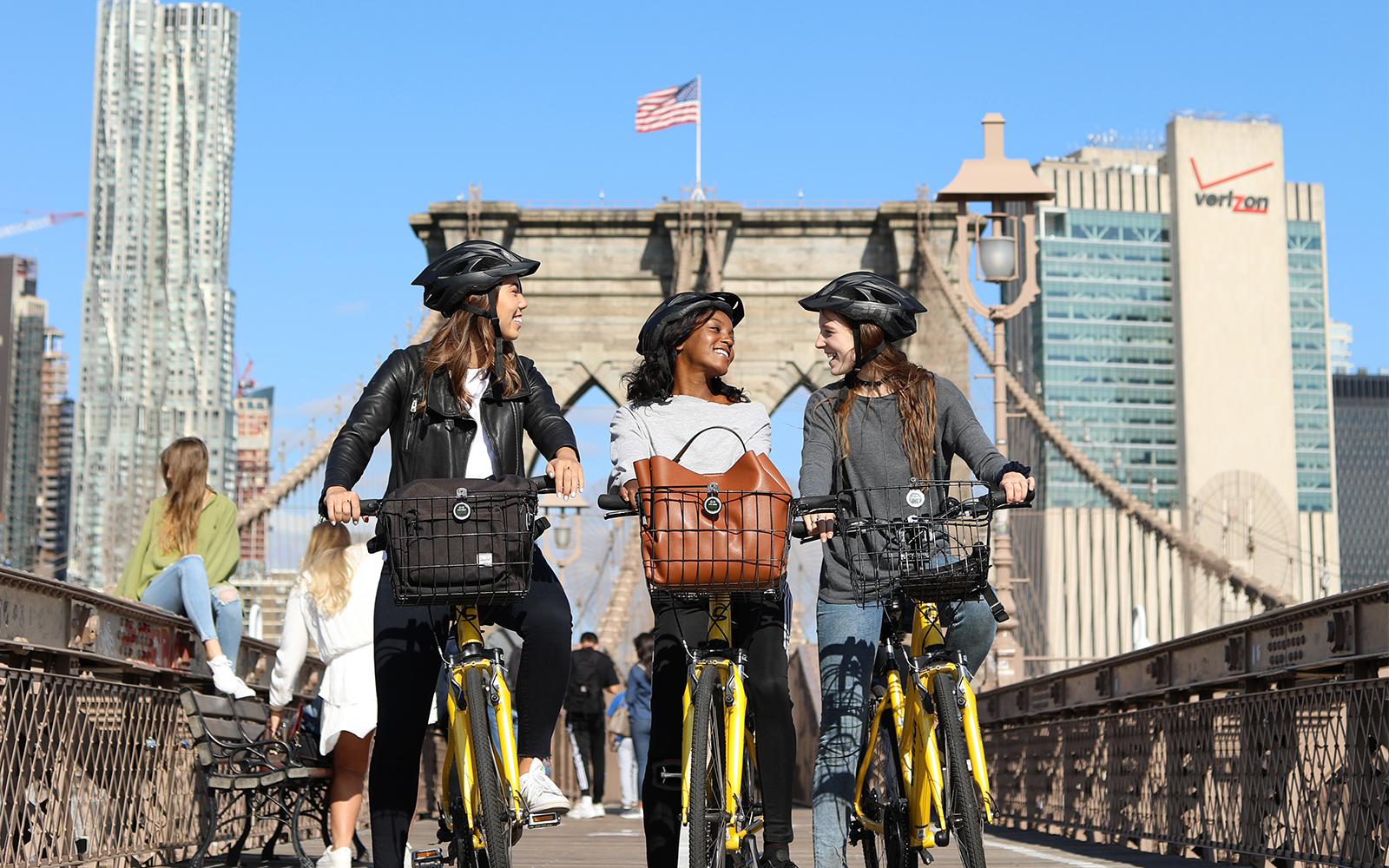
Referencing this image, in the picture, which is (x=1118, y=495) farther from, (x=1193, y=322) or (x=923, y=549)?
(x=1193, y=322)

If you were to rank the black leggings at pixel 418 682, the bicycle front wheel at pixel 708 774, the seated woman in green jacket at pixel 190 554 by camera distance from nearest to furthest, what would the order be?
the bicycle front wheel at pixel 708 774
the black leggings at pixel 418 682
the seated woman in green jacket at pixel 190 554

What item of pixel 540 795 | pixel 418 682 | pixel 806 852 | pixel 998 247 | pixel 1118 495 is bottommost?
pixel 806 852

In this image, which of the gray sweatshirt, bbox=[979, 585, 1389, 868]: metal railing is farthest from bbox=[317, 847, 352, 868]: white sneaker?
bbox=[979, 585, 1389, 868]: metal railing

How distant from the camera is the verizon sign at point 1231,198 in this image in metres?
106

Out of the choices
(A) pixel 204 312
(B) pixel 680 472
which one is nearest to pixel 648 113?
(B) pixel 680 472

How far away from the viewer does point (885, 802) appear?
3.89 m

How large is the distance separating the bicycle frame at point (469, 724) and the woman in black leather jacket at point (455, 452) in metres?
0.10

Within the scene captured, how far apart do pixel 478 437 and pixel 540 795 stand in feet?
2.67

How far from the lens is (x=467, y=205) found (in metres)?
27.9

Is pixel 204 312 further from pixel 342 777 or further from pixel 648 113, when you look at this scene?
pixel 342 777

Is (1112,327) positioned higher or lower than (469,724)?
higher

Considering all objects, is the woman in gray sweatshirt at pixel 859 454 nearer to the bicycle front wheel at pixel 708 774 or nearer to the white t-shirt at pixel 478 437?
the bicycle front wheel at pixel 708 774

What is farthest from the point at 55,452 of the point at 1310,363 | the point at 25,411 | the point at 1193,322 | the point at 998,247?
the point at 998,247

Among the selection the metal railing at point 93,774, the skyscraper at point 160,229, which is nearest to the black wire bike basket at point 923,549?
the metal railing at point 93,774
